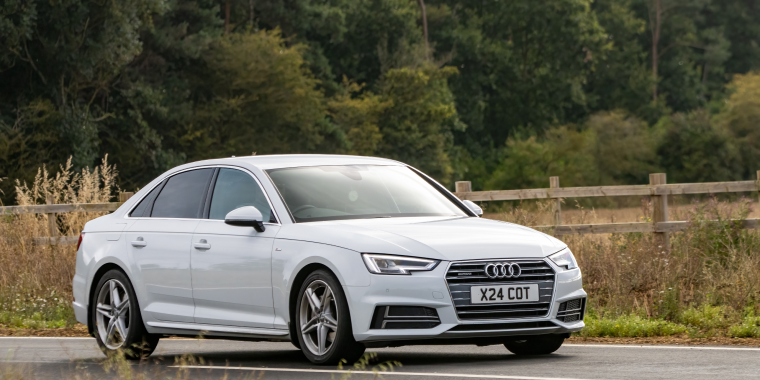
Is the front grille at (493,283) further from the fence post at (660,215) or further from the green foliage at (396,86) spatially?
the green foliage at (396,86)

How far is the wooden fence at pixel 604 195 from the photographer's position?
15.6 meters

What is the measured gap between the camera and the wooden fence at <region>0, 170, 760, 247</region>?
15.6m

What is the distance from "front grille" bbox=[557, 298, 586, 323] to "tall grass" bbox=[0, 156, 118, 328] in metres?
7.37

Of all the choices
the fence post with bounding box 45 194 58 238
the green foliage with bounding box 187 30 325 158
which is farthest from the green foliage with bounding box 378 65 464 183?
the fence post with bounding box 45 194 58 238

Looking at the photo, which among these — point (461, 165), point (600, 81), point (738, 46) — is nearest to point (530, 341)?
point (461, 165)

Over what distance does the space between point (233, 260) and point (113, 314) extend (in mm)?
1588

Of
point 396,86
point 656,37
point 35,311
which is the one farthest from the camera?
point 656,37

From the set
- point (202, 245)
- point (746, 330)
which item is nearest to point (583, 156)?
point (746, 330)

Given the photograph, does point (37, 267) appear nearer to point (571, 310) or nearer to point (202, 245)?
point (202, 245)

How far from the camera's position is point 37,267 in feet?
A: 54.9

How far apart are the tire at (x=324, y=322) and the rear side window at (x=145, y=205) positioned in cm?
234

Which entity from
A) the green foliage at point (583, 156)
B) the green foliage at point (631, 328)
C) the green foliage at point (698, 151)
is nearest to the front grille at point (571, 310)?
the green foliage at point (631, 328)

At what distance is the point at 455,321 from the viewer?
8.33m

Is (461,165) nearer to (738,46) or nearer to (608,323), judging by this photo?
(738,46)
